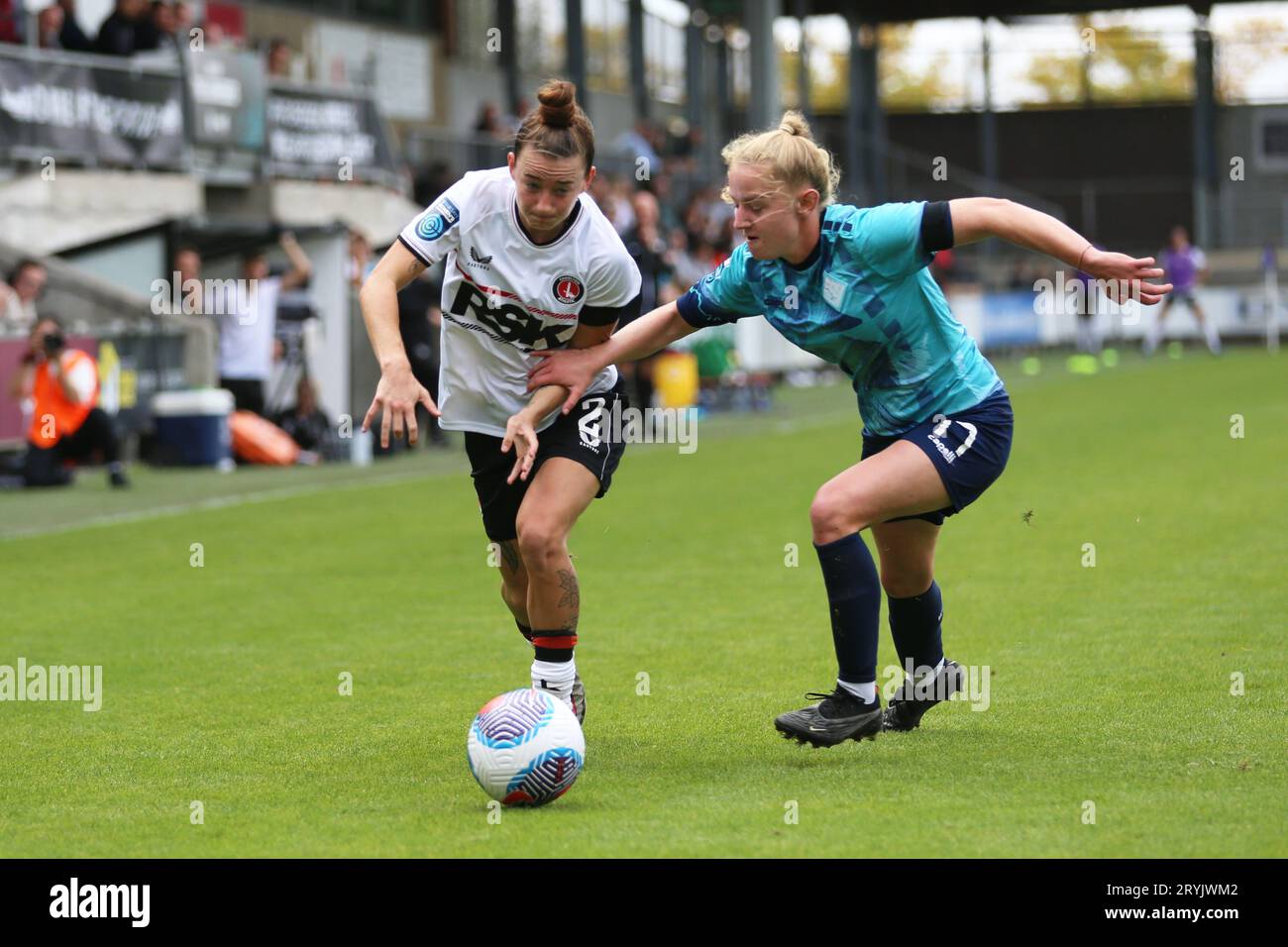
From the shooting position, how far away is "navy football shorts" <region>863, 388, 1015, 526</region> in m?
6.31

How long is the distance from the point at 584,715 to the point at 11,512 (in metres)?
9.07

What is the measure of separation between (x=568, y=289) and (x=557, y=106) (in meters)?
0.70

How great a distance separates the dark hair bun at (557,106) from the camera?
6.09 m

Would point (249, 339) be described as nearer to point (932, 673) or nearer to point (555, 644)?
point (555, 644)

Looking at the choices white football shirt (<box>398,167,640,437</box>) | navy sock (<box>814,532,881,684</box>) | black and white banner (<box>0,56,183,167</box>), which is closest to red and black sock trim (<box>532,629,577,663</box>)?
white football shirt (<box>398,167,640,437</box>)

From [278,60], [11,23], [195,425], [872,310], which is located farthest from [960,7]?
[872,310]

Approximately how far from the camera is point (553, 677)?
6617 mm

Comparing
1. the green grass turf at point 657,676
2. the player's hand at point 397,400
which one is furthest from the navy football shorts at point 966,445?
the player's hand at point 397,400

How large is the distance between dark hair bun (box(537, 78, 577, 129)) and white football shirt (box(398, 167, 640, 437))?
34 centimetres

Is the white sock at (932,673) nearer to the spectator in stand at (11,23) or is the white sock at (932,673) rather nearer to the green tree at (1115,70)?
the spectator in stand at (11,23)

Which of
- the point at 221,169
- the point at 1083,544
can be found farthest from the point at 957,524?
the point at 221,169

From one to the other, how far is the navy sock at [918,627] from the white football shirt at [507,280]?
4.33ft

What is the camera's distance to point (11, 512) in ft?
48.5
